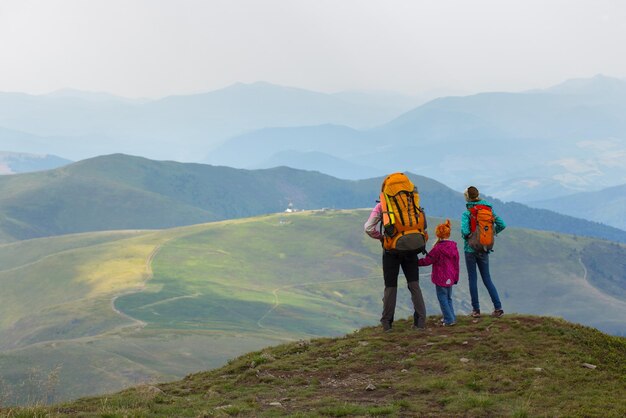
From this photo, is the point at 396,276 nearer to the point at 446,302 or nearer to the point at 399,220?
the point at 399,220

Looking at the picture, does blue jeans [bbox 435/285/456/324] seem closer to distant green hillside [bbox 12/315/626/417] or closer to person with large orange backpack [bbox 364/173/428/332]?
distant green hillside [bbox 12/315/626/417]

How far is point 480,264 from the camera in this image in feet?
77.9

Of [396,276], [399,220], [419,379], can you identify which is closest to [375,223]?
[399,220]

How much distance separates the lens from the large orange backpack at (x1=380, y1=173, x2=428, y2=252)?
21.3 meters

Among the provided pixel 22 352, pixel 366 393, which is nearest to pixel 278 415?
pixel 366 393

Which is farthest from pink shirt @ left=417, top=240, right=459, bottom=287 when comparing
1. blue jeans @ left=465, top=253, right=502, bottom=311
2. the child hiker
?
blue jeans @ left=465, top=253, right=502, bottom=311

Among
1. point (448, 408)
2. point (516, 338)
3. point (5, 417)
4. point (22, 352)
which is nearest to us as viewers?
point (5, 417)

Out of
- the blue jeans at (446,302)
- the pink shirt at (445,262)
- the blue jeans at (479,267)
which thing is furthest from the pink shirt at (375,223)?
the blue jeans at (446,302)

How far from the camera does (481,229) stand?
23391mm

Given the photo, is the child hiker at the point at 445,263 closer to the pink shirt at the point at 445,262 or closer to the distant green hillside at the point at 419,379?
the pink shirt at the point at 445,262

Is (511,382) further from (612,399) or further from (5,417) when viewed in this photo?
(5,417)

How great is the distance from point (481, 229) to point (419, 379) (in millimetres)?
7008

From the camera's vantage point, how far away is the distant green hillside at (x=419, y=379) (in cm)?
1546

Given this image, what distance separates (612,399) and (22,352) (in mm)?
169489
